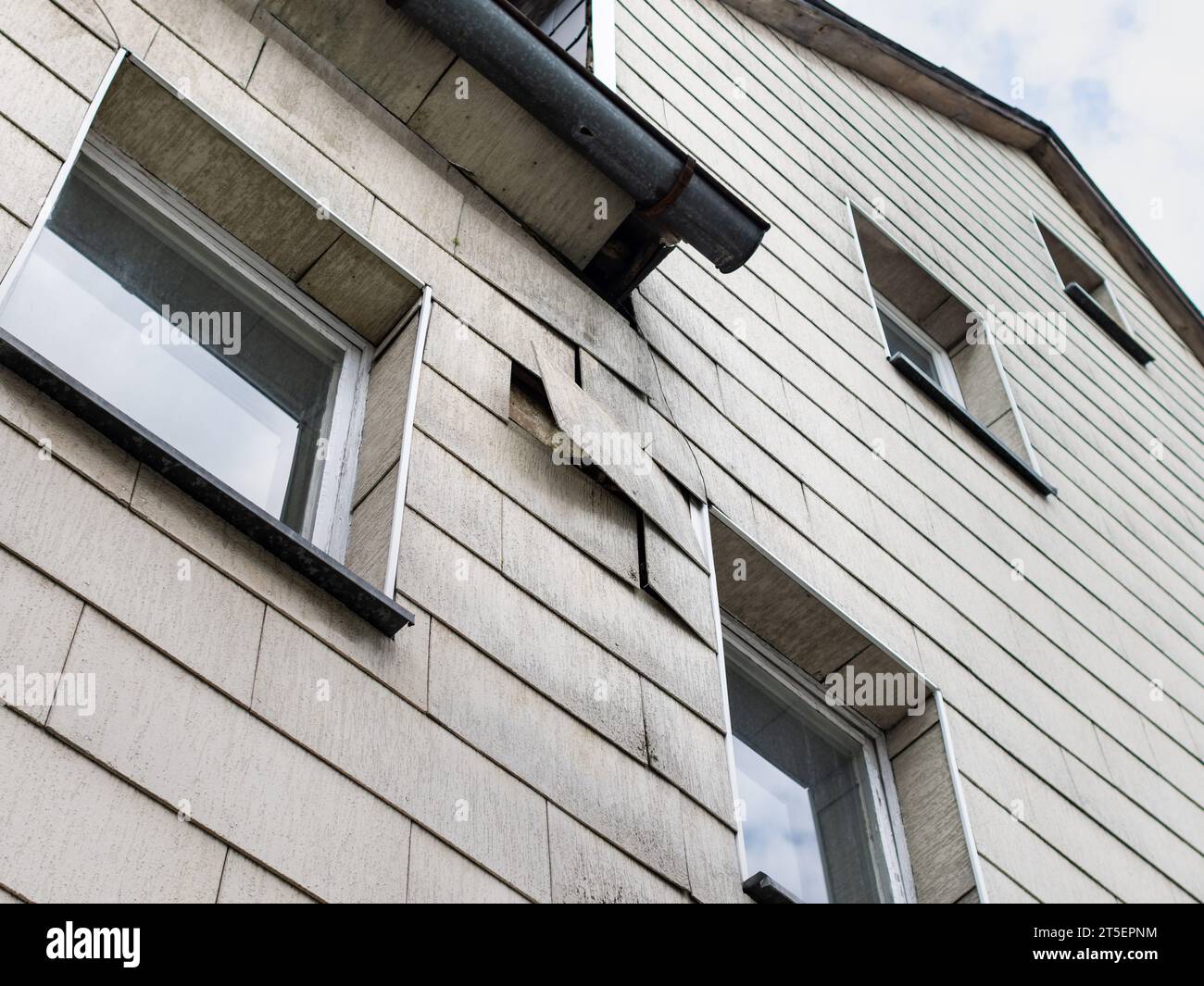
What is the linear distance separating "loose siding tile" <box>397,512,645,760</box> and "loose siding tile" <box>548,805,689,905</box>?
1.04 ft

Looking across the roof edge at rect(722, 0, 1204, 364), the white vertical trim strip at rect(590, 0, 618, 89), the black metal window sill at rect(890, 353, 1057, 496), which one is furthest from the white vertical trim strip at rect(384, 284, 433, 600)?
the roof edge at rect(722, 0, 1204, 364)

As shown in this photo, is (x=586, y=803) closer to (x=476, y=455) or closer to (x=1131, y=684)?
(x=476, y=455)

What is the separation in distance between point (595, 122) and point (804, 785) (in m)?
2.19

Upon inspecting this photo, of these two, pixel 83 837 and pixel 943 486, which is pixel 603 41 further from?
pixel 83 837

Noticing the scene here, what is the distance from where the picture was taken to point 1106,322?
9.55 m

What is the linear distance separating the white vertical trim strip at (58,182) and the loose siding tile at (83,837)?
1002 mm

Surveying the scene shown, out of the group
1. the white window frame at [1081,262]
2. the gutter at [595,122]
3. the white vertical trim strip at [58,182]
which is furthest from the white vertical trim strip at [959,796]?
the white window frame at [1081,262]

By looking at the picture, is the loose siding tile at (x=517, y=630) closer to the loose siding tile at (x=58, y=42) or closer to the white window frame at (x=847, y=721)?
the white window frame at (x=847, y=721)

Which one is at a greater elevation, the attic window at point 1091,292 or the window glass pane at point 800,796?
the attic window at point 1091,292

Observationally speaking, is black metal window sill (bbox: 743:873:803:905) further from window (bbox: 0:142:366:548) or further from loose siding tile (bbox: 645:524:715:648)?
window (bbox: 0:142:366:548)

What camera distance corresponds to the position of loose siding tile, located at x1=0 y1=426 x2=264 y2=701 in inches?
101

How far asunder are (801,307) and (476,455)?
2642 mm

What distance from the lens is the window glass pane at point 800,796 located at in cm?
423
